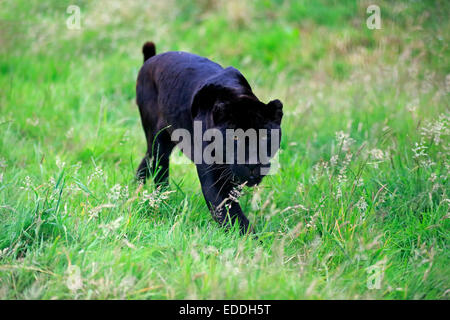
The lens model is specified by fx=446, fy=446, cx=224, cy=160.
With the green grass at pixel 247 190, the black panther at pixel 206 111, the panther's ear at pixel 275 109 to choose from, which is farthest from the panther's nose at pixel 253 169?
the panther's ear at pixel 275 109

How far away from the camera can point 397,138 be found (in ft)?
13.8

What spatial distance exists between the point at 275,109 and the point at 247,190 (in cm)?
90

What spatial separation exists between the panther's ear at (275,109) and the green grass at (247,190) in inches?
17.3

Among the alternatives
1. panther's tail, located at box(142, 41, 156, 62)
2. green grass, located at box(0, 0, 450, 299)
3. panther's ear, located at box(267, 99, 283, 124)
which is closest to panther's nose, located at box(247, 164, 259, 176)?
green grass, located at box(0, 0, 450, 299)

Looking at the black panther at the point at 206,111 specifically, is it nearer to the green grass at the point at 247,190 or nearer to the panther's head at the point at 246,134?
the panther's head at the point at 246,134

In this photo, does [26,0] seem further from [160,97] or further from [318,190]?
[318,190]

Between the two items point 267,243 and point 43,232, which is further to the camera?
point 267,243

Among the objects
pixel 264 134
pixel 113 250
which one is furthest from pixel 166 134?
pixel 113 250

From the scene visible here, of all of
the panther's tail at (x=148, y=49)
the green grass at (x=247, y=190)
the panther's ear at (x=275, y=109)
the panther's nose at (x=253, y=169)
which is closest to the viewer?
the green grass at (x=247, y=190)

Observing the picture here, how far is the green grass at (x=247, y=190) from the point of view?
7.47ft

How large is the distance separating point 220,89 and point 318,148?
185cm

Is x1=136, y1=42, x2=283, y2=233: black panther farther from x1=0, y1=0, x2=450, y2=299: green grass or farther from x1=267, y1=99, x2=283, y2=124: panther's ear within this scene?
x1=0, y1=0, x2=450, y2=299: green grass

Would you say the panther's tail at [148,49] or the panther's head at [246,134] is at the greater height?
the panther's tail at [148,49]

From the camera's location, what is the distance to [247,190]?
3418 millimetres
